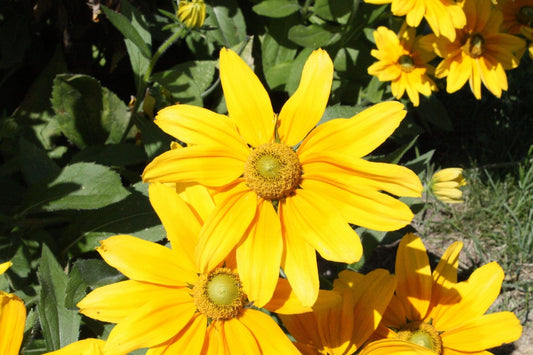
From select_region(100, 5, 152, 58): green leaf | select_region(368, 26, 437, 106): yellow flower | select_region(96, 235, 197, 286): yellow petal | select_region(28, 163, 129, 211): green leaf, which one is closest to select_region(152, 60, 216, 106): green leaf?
select_region(100, 5, 152, 58): green leaf

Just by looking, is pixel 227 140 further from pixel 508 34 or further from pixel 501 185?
pixel 501 185

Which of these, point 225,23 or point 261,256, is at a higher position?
point 225,23

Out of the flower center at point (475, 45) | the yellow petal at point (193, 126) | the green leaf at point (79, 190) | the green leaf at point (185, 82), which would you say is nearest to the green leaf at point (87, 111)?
the green leaf at point (185, 82)

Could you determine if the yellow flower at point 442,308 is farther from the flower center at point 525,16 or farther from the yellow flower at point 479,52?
the flower center at point 525,16

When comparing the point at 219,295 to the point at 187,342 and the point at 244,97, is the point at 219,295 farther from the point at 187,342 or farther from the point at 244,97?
the point at 244,97

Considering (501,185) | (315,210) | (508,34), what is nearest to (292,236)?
(315,210)

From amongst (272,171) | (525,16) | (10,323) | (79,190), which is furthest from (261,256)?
(525,16)
